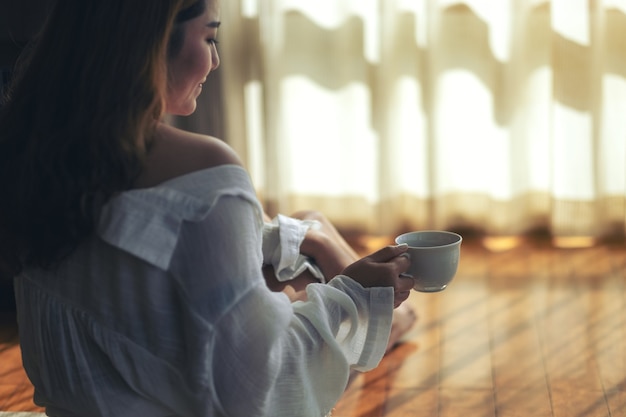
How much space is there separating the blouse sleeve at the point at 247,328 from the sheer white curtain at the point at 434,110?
6.92 ft

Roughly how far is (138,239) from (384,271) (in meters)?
0.35

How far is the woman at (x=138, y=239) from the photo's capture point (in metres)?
1.11

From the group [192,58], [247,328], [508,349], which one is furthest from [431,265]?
[508,349]

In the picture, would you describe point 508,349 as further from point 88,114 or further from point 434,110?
point 88,114

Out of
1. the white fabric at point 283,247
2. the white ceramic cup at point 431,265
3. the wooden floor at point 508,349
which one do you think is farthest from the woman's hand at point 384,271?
the wooden floor at point 508,349

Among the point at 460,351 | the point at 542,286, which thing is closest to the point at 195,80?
the point at 460,351

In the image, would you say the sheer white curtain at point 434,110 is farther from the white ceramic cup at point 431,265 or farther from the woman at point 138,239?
the woman at point 138,239

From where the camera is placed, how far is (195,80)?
122cm

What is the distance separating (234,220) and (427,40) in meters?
2.19

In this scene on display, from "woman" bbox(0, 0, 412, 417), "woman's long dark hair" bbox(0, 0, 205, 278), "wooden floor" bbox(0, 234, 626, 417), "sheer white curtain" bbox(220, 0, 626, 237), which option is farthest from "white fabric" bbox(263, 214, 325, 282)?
"sheer white curtain" bbox(220, 0, 626, 237)

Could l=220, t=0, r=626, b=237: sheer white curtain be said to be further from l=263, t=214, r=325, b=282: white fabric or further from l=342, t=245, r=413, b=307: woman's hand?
l=342, t=245, r=413, b=307: woman's hand

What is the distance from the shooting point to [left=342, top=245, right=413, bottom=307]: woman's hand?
1.28 meters

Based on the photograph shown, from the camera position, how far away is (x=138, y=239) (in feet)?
3.60

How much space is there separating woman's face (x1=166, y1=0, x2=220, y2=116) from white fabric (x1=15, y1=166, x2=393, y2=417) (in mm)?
149
